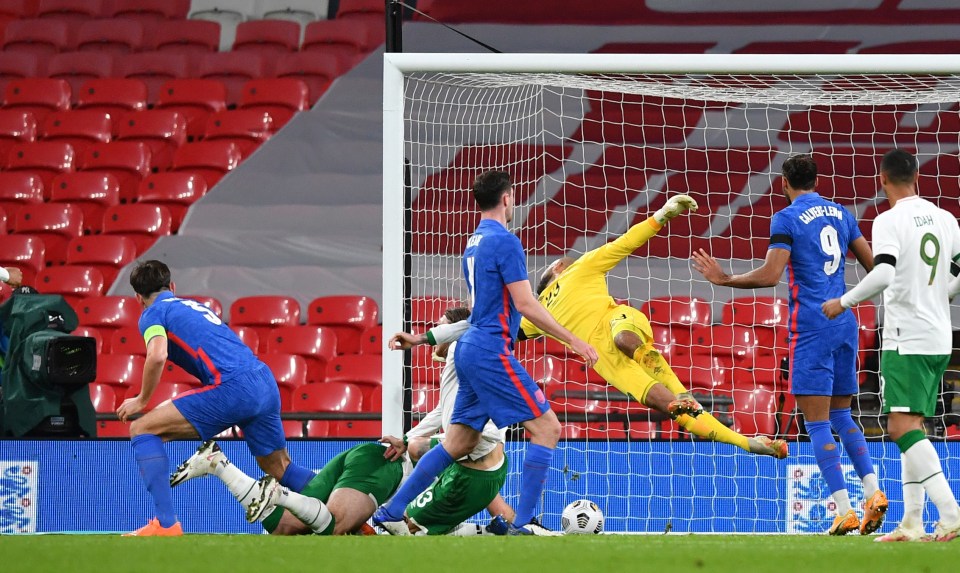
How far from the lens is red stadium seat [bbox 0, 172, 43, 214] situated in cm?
1323

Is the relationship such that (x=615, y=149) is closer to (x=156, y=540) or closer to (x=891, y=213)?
(x=891, y=213)

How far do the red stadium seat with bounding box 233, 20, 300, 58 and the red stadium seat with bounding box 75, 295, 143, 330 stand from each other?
466 cm

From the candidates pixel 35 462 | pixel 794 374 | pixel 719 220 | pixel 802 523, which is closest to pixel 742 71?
pixel 794 374

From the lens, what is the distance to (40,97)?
1459 centimetres

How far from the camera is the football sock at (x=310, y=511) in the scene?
5834mm

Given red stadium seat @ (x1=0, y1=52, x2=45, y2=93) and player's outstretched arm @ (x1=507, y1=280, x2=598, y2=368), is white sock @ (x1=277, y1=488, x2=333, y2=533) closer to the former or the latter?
player's outstretched arm @ (x1=507, y1=280, x2=598, y2=368)

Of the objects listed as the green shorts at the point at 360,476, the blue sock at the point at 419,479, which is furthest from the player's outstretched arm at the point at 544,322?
the green shorts at the point at 360,476

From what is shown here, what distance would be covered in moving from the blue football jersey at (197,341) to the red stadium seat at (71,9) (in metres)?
11.0

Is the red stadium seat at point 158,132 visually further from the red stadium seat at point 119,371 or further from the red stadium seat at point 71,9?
the red stadium seat at point 119,371

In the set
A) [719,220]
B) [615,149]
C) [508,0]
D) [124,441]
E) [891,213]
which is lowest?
[124,441]

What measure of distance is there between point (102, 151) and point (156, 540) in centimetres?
937

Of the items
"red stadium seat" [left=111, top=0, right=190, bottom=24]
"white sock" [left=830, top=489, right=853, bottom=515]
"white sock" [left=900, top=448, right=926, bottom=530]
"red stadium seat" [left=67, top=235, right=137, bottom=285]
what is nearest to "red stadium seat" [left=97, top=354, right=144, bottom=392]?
"red stadium seat" [left=67, top=235, right=137, bottom=285]

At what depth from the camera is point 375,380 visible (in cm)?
1074

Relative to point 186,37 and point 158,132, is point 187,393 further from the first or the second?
point 186,37
